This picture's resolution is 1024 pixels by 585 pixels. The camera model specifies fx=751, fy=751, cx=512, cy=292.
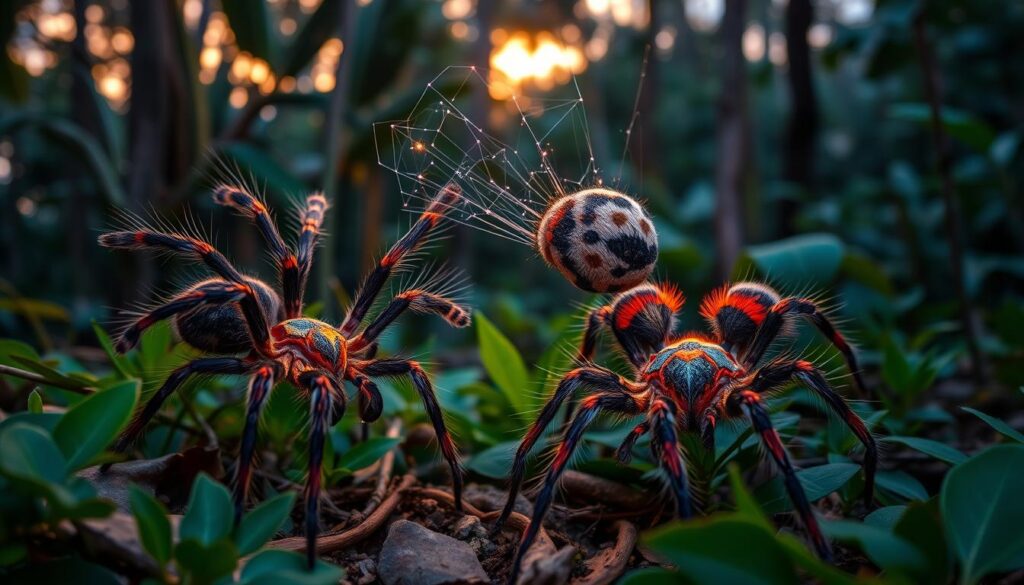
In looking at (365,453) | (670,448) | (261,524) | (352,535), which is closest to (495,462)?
(365,453)

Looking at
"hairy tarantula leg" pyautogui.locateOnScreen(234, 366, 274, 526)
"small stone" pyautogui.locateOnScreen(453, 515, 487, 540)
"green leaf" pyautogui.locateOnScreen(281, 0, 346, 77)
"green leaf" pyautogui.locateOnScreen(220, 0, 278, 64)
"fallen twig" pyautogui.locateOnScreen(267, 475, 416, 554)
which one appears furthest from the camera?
"green leaf" pyautogui.locateOnScreen(281, 0, 346, 77)

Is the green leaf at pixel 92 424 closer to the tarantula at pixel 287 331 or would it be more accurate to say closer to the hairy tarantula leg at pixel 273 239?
the tarantula at pixel 287 331

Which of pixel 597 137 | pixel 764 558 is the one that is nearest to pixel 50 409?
pixel 764 558

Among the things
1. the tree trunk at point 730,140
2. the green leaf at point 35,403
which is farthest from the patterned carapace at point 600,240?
the tree trunk at point 730,140

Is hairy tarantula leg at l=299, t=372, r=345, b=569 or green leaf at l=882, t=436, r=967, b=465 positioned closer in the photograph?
hairy tarantula leg at l=299, t=372, r=345, b=569

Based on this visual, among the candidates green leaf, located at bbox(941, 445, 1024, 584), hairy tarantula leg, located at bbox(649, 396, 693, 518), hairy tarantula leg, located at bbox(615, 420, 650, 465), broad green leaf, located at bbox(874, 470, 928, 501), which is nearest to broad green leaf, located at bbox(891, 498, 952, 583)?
green leaf, located at bbox(941, 445, 1024, 584)

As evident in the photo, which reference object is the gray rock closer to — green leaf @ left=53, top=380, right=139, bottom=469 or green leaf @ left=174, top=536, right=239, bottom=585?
green leaf @ left=174, top=536, right=239, bottom=585
